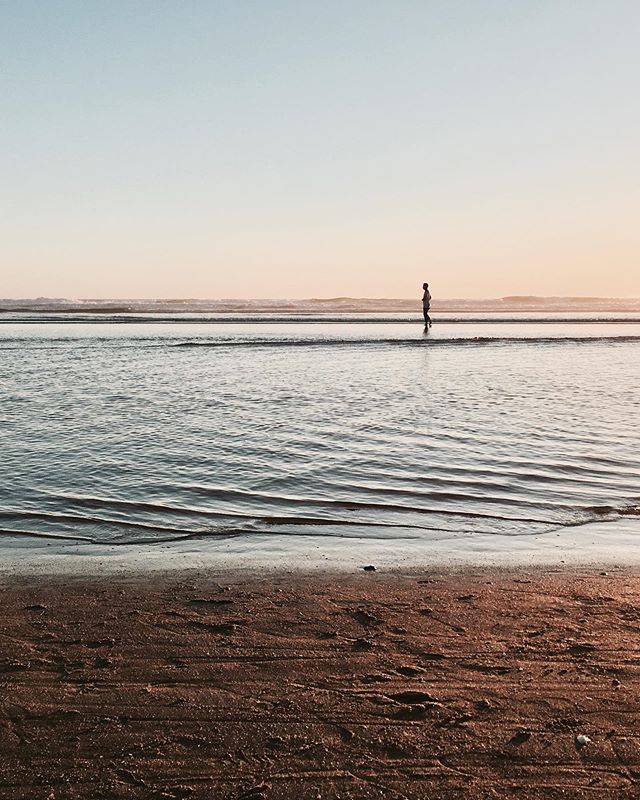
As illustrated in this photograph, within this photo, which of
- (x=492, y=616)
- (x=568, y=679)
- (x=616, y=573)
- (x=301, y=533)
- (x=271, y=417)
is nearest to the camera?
(x=568, y=679)

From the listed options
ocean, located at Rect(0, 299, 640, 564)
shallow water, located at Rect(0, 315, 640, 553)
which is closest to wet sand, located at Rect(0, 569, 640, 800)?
ocean, located at Rect(0, 299, 640, 564)

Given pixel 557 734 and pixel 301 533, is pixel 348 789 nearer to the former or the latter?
pixel 557 734

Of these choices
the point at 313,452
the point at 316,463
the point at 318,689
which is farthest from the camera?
the point at 313,452

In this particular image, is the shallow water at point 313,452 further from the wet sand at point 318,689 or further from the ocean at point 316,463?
the wet sand at point 318,689

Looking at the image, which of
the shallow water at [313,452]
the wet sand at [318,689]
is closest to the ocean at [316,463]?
the shallow water at [313,452]

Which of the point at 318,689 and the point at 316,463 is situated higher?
the point at 316,463

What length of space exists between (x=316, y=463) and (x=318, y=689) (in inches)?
228

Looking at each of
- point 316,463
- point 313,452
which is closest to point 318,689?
point 316,463

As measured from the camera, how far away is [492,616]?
4824 mm

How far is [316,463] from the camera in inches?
378

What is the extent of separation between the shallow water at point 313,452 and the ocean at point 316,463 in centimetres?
3

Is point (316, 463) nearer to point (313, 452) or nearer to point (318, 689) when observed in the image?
point (313, 452)

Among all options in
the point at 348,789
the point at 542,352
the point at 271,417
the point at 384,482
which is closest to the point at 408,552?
the point at 384,482

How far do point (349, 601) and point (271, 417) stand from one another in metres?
8.33
